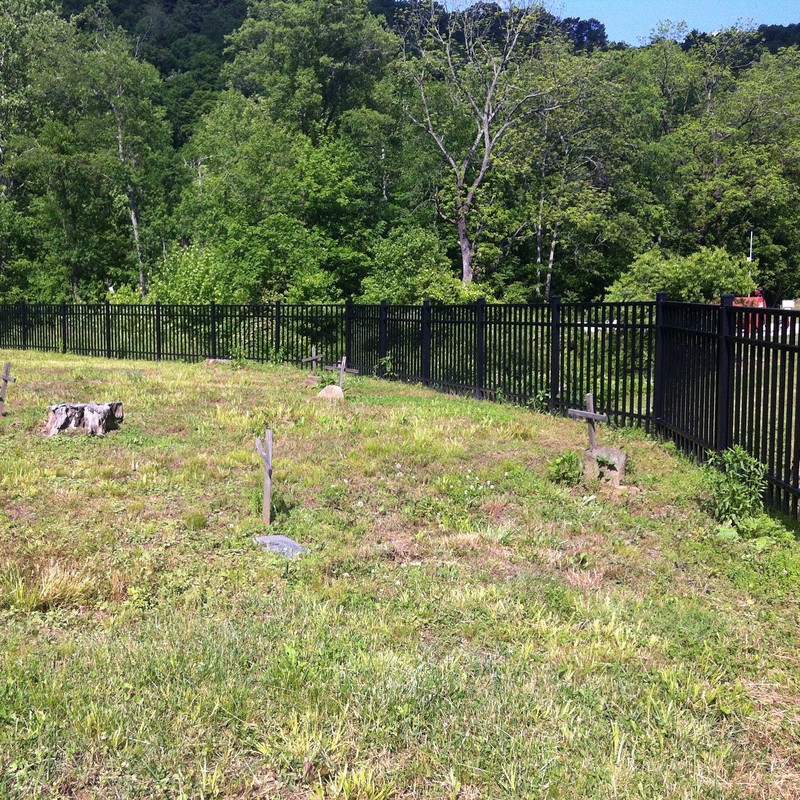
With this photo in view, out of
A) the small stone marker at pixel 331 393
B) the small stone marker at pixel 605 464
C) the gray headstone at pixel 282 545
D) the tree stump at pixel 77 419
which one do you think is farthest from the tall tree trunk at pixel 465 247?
the gray headstone at pixel 282 545

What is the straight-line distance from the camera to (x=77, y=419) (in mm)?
9547

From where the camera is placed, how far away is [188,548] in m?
5.88

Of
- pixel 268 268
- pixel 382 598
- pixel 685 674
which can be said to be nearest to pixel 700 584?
pixel 685 674

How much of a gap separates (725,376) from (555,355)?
455 centimetres

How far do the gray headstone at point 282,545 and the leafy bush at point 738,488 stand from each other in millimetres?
3288

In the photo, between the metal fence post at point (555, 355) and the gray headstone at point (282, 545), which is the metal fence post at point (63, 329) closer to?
the metal fence post at point (555, 355)

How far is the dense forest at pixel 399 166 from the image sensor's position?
32.6 meters

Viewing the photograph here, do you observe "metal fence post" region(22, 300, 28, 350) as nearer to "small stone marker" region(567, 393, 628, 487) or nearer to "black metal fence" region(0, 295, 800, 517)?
"black metal fence" region(0, 295, 800, 517)

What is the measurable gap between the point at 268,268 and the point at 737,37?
3186 cm

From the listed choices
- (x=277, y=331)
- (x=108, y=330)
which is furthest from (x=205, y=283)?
(x=277, y=331)

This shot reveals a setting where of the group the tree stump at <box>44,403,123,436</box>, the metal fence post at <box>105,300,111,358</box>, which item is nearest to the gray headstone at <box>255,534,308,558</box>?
the tree stump at <box>44,403,123,436</box>

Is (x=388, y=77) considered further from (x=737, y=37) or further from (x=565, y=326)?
(x=565, y=326)

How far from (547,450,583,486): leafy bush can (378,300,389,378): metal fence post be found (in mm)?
8859

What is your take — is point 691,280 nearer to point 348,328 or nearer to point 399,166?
point 348,328
